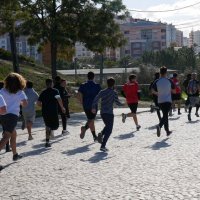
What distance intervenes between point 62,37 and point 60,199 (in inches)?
824

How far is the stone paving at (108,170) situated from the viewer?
7.11 metres

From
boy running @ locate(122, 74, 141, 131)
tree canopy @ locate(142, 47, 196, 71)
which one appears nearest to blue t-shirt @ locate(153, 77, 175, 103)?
boy running @ locate(122, 74, 141, 131)

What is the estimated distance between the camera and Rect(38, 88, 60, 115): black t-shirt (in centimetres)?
1302

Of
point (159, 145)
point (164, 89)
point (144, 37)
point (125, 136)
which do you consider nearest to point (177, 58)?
point (125, 136)

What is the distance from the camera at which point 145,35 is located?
191250 mm

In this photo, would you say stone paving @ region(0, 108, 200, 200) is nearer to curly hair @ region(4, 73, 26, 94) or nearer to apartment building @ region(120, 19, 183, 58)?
curly hair @ region(4, 73, 26, 94)

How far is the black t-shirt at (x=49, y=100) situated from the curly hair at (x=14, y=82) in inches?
115

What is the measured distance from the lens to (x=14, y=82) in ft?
32.9

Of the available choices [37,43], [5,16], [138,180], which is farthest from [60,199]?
[37,43]

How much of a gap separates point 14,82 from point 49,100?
10.0 ft

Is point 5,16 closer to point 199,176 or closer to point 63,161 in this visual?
point 63,161

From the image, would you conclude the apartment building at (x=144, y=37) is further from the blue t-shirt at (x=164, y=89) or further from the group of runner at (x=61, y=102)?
the blue t-shirt at (x=164, y=89)

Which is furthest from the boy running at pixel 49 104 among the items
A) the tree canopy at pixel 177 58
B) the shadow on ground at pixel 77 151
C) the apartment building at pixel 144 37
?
the apartment building at pixel 144 37

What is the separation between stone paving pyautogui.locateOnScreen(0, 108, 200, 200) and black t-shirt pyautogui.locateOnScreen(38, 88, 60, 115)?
87 cm
